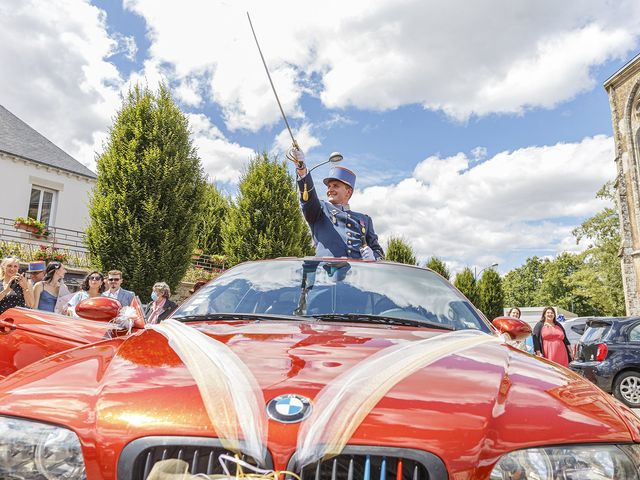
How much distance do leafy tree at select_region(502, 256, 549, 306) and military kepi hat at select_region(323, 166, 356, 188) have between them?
335 feet

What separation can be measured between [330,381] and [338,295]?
115 cm

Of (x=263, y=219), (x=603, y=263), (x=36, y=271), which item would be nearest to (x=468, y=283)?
(x=603, y=263)

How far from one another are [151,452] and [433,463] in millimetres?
701

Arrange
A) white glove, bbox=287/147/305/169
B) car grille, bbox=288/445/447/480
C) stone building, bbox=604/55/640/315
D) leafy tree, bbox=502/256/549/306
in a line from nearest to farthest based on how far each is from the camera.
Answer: car grille, bbox=288/445/447/480 < white glove, bbox=287/147/305/169 < stone building, bbox=604/55/640/315 < leafy tree, bbox=502/256/549/306

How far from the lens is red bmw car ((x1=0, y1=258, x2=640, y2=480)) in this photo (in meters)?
1.24

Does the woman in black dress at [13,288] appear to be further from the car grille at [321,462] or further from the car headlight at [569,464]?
the car headlight at [569,464]

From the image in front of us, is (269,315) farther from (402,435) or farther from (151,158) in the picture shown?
(151,158)

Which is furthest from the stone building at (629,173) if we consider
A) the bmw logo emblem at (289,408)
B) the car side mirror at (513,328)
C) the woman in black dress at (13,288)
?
the bmw logo emblem at (289,408)

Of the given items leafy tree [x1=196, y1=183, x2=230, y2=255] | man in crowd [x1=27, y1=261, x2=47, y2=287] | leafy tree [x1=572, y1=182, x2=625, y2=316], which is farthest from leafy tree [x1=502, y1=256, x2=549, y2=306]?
man in crowd [x1=27, y1=261, x2=47, y2=287]

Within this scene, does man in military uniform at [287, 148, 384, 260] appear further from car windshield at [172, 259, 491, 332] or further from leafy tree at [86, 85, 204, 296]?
leafy tree at [86, 85, 204, 296]

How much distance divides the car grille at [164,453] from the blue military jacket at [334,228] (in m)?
2.94

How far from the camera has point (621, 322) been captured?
29.7 feet

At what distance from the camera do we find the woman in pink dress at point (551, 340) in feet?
26.8

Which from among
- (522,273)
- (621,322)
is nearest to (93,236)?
(621,322)
